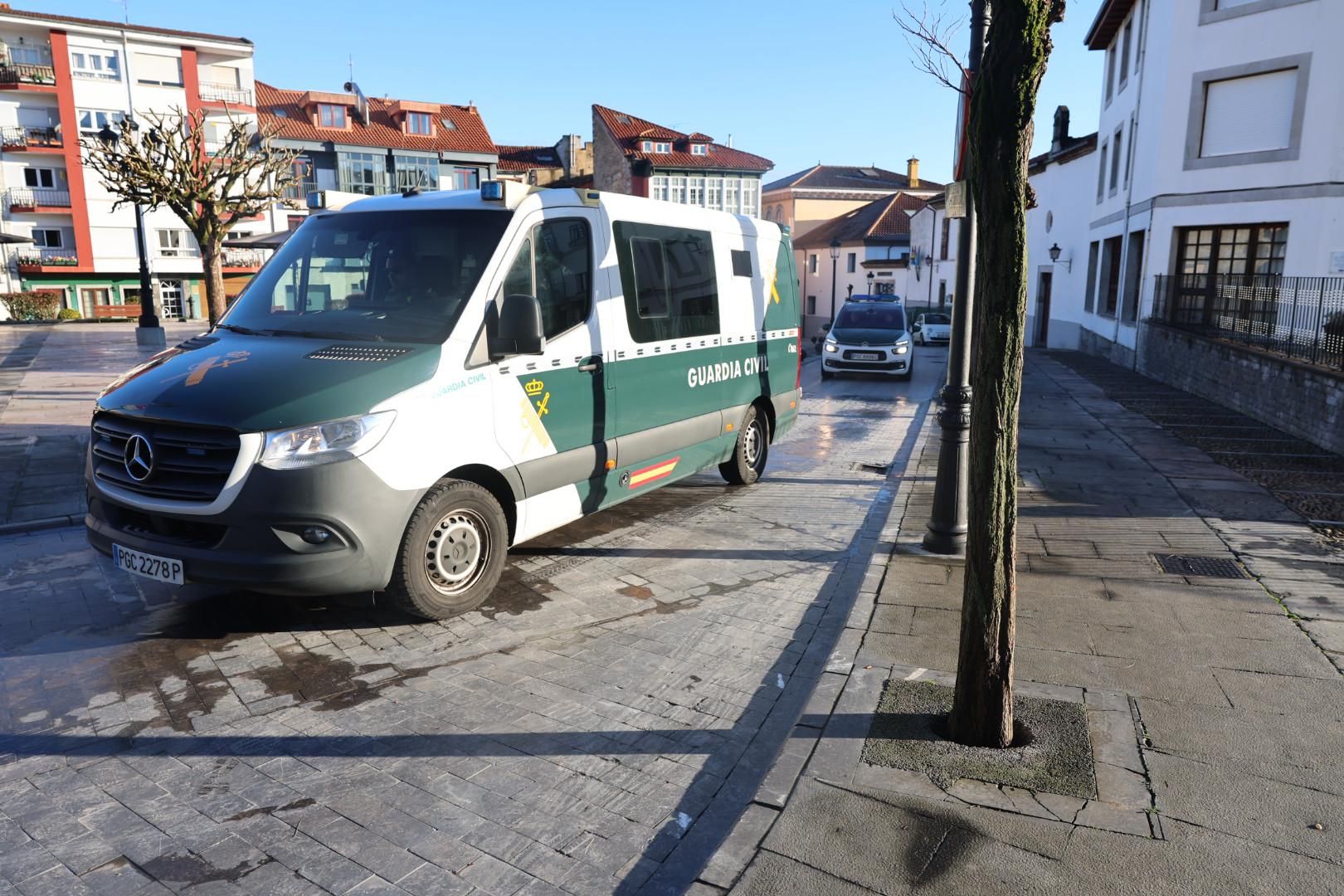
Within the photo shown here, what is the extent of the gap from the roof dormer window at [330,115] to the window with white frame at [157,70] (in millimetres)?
7168

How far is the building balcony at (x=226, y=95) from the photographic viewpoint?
162 ft

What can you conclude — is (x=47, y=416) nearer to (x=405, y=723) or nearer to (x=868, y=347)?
(x=405, y=723)

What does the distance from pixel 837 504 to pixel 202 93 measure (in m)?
52.8

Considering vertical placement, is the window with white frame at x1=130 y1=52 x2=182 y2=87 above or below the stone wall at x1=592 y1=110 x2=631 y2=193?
above

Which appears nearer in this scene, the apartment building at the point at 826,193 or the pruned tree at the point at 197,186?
the pruned tree at the point at 197,186

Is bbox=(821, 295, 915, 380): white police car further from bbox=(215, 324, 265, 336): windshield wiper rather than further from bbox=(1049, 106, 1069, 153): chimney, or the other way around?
bbox=(1049, 106, 1069, 153): chimney

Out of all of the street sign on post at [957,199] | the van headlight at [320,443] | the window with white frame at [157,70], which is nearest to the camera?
the van headlight at [320,443]

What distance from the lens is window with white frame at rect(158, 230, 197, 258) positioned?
48906 mm

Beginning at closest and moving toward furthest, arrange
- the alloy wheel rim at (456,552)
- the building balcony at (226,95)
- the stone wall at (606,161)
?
the alloy wheel rim at (456,552)
the building balcony at (226,95)
the stone wall at (606,161)

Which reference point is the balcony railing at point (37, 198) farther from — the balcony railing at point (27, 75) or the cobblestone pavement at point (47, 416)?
the cobblestone pavement at point (47, 416)

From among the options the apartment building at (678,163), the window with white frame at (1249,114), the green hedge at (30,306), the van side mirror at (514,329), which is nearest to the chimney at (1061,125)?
the window with white frame at (1249,114)

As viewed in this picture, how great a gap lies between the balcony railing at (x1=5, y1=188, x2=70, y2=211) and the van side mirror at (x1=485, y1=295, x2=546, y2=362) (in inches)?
2070

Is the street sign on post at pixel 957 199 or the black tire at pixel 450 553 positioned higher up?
the street sign on post at pixel 957 199

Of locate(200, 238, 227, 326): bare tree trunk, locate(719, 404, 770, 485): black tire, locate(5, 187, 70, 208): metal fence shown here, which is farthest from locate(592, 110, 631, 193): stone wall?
locate(719, 404, 770, 485): black tire
